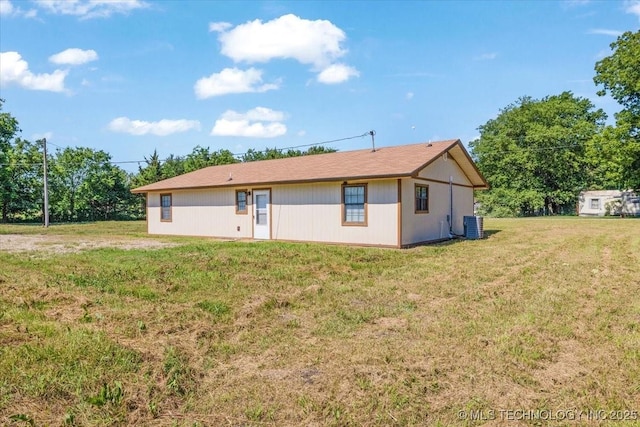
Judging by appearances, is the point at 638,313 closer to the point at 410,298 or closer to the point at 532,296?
the point at 532,296

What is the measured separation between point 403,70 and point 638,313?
1683 cm

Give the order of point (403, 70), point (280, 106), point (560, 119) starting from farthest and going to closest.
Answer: point (560, 119), point (280, 106), point (403, 70)

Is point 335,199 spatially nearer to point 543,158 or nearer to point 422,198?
point 422,198

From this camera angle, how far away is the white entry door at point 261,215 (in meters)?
16.2

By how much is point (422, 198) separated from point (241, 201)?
755 cm

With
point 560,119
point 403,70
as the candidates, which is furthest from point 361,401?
point 560,119

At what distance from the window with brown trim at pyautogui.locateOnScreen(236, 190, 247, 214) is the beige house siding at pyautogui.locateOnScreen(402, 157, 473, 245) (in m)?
7.00

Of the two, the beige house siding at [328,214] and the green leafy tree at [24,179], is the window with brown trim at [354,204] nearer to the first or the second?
the beige house siding at [328,214]

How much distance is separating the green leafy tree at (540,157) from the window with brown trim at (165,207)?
33.9m

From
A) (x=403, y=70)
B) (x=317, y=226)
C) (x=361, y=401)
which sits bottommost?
(x=361, y=401)

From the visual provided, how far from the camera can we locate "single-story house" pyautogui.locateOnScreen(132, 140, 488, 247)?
1359 cm

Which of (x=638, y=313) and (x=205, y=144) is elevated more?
(x=205, y=144)

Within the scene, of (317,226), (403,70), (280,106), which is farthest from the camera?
(280,106)

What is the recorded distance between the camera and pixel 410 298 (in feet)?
21.4
